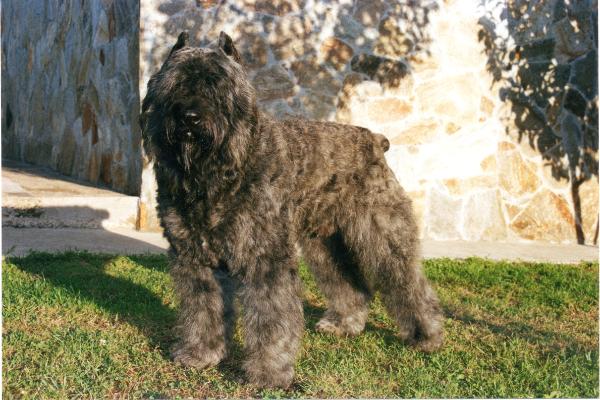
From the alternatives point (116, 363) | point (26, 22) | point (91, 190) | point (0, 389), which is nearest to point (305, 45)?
point (91, 190)

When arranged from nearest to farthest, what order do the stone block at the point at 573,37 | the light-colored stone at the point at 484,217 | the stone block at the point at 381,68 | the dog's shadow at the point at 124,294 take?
the dog's shadow at the point at 124,294, the stone block at the point at 381,68, the light-colored stone at the point at 484,217, the stone block at the point at 573,37

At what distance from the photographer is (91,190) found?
355 inches

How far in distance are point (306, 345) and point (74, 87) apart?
803 cm

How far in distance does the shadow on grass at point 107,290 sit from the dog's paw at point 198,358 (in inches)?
10.5

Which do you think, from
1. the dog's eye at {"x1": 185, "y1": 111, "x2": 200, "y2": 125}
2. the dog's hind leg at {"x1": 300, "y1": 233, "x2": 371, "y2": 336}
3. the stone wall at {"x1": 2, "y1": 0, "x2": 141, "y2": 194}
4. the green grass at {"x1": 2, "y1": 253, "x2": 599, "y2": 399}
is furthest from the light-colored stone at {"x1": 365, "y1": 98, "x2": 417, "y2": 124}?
the dog's eye at {"x1": 185, "y1": 111, "x2": 200, "y2": 125}

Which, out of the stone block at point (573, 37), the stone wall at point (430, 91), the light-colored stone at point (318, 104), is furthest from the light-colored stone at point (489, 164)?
the light-colored stone at point (318, 104)

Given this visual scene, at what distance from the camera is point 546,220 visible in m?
9.23

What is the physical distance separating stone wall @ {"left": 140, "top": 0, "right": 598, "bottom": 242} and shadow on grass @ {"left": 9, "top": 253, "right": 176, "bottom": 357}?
3.49m

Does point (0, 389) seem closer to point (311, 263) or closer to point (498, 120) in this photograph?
point (311, 263)

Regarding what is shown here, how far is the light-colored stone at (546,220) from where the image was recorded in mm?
9203

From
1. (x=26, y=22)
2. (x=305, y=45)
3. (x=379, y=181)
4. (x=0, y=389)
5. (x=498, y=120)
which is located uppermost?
(x=26, y=22)

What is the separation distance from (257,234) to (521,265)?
467 centimetres

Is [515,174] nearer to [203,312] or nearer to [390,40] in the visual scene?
[390,40]

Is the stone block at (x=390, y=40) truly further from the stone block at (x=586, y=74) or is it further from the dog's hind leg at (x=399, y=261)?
the dog's hind leg at (x=399, y=261)
